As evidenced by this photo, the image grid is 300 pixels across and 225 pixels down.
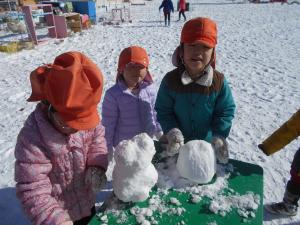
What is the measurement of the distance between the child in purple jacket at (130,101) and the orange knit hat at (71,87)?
3.47ft

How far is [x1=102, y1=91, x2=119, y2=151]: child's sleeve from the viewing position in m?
2.33

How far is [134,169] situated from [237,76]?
15.9ft

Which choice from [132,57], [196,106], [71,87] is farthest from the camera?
[132,57]

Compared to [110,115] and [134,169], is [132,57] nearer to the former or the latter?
[110,115]

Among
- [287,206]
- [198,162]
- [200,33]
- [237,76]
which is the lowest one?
[237,76]

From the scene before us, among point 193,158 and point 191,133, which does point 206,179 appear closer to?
point 193,158

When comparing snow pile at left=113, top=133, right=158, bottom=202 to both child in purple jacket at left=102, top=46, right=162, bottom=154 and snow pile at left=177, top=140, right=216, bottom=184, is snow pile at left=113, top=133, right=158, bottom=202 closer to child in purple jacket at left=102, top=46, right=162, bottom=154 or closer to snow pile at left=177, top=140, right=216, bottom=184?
snow pile at left=177, top=140, right=216, bottom=184

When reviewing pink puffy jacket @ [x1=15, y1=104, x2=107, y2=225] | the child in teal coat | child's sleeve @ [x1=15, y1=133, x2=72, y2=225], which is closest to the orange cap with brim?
the child in teal coat

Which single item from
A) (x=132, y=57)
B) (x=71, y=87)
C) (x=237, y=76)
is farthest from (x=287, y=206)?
(x=237, y=76)

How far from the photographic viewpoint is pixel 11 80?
5.73 meters

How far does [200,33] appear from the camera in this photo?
5.49 feet

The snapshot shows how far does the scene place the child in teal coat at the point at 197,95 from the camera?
5.56 ft

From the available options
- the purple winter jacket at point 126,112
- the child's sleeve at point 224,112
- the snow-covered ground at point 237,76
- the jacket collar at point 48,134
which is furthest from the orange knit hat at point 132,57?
the snow-covered ground at point 237,76

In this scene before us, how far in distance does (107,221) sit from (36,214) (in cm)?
32
